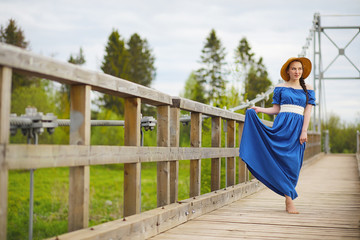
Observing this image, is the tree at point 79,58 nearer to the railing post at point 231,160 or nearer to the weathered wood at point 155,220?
the railing post at point 231,160

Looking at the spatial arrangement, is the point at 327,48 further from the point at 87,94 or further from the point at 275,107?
the point at 87,94

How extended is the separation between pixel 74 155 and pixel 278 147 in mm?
2679

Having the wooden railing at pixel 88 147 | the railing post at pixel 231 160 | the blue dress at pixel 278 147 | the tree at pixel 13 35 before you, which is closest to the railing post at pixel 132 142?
the wooden railing at pixel 88 147

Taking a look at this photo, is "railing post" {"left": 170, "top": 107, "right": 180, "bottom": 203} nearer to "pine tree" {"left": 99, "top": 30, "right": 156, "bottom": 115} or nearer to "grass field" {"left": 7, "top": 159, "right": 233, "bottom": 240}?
"grass field" {"left": 7, "top": 159, "right": 233, "bottom": 240}

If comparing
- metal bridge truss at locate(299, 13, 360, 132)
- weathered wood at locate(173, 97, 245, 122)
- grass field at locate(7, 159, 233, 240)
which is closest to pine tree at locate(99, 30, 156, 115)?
grass field at locate(7, 159, 233, 240)

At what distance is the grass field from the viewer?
36.8m

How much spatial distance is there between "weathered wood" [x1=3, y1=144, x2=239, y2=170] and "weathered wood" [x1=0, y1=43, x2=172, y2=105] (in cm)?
30

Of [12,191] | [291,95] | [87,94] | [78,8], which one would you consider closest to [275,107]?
[291,95]

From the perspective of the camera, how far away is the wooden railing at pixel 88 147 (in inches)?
83.0

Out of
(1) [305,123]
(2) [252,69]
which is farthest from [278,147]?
(2) [252,69]

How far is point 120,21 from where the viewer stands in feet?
203

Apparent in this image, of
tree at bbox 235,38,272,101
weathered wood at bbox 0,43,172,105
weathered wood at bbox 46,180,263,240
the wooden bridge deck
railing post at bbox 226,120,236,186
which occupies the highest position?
tree at bbox 235,38,272,101

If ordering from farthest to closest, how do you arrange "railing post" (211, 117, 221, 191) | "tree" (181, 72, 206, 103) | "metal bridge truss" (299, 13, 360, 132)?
1. "tree" (181, 72, 206, 103)
2. "metal bridge truss" (299, 13, 360, 132)
3. "railing post" (211, 117, 221, 191)

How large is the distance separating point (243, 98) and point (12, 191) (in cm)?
Answer: 3230
